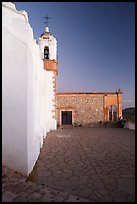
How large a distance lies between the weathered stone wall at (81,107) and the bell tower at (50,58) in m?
5.03

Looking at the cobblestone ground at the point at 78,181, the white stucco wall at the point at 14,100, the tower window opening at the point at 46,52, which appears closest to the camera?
the cobblestone ground at the point at 78,181

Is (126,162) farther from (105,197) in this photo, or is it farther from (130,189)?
(105,197)

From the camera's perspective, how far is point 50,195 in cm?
355

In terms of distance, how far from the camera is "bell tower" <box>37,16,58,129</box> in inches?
632

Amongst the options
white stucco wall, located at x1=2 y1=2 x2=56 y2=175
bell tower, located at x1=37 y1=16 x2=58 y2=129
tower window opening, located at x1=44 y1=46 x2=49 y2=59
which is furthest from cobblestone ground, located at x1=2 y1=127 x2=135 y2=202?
tower window opening, located at x1=44 y1=46 x2=49 y2=59

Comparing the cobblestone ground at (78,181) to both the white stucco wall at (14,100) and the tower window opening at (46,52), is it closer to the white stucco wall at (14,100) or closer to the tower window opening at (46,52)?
the white stucco wall at (14,100)

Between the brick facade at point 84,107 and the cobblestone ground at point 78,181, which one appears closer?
the cobblestone ground at point 78,181

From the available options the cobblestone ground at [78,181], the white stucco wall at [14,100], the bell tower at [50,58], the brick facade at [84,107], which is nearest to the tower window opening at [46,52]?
the bell tower at [50,58]

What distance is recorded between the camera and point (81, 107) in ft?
69.4

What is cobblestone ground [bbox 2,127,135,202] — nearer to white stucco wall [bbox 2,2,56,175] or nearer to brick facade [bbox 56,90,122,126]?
white stucco wall [bbox 2,2,56,175]

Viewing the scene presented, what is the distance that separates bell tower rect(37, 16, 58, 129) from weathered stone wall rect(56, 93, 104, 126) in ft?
16.5

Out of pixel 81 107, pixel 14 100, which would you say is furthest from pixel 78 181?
pixel 81 107

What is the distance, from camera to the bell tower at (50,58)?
1606cm

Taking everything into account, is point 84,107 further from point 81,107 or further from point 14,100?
point 14,100
